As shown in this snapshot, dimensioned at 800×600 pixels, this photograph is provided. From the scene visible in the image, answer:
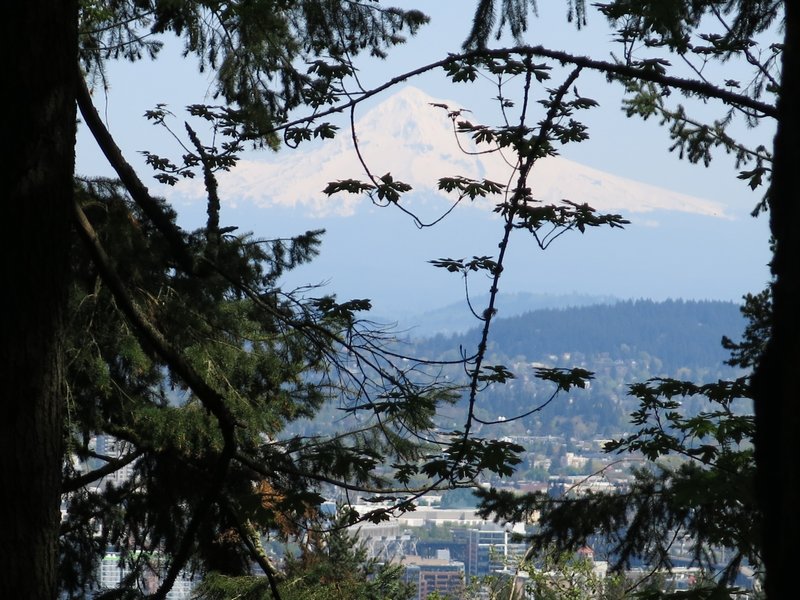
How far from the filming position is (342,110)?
3.60 metres

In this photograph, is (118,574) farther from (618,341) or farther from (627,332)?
(627,332)

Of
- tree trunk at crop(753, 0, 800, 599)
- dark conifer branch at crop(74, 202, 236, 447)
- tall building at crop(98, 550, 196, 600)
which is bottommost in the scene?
tall building at crop(98, 550, 196, 600)

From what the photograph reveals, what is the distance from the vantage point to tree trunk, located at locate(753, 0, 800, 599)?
1342 mm

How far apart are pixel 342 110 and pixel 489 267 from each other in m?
0.80

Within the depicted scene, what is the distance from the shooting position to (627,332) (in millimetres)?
190875

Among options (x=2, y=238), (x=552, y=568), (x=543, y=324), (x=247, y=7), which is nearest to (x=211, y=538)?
(x=247, y=7)

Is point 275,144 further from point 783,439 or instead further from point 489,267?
point 783,439

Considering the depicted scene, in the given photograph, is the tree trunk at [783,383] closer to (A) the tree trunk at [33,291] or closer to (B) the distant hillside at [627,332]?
(A) the tree trunk at [33,291]

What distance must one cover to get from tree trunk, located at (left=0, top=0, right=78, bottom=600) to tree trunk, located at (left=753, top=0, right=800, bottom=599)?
191cm

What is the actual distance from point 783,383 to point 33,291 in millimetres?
1982

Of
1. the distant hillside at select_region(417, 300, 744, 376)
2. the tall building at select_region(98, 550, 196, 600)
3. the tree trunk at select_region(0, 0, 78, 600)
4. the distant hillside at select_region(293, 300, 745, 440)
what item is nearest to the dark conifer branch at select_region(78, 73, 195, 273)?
the tree trunk at select_region(0, 0, 78, 600)

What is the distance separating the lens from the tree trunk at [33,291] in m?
2.63

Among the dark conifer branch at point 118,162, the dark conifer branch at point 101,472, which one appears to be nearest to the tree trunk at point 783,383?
the dark conifer branch at point 118,162

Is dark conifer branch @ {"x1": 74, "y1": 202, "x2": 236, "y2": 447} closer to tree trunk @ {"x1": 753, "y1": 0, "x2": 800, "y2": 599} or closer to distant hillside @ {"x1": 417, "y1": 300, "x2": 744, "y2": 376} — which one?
tree trunk @ {"x1": 753, "y1": 0, "x2": 800, "y2": 599}
